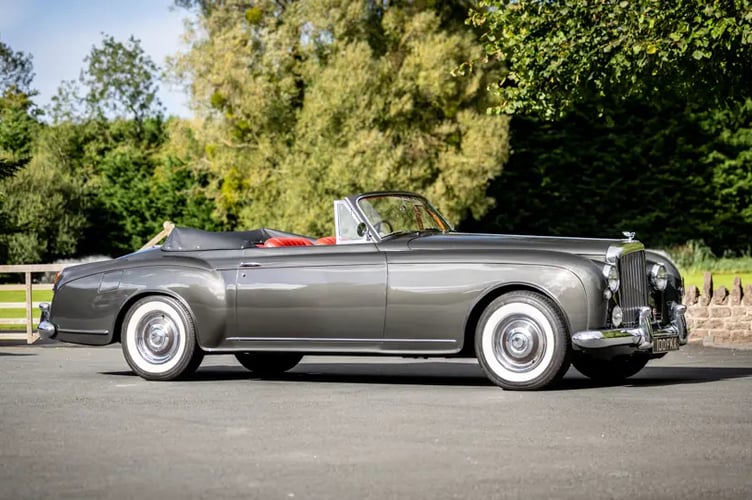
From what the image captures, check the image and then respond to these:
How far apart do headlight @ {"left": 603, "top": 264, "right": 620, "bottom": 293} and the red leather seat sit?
Answer: 2.72m

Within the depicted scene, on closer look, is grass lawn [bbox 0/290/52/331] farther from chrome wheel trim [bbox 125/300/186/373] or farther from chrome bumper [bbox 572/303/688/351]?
chrome bumper [bbox 572/303/688/351]

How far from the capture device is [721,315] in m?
15.3

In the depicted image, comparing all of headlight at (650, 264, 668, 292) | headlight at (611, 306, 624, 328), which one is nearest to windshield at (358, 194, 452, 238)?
headlight at (650, 264, 668, 292)

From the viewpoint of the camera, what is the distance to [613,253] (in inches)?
372

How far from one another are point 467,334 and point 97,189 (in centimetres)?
3502

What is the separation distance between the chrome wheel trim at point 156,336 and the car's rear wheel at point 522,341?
9.36 ft

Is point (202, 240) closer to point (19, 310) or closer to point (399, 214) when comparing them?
point (399, 214)

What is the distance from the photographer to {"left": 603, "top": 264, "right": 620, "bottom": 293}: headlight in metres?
9.28

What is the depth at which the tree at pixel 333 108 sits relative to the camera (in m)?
37.2

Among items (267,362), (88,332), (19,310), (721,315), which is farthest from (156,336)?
(19,310)

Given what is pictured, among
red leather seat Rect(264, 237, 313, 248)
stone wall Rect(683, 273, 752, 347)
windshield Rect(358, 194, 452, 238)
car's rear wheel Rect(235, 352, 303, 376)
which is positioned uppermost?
windshield Rect(358, 194, 452, 238)

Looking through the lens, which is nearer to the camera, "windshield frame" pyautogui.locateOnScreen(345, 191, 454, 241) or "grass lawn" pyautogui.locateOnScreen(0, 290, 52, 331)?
"windshield frame" pyautogui.locateOnScreen(345, 191, 454, 241)

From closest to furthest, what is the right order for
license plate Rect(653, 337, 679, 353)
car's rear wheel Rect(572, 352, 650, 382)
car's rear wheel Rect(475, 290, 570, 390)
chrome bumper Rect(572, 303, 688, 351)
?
1. chrome bumper Rect(572, 303, 688, 351)
2. car's rear wheel Rect(475, 290, 570, 390)
3. license plate Rect(653, 337, 679, 353)
4. car's rear wheel Rect(572, 352, 650, 382)

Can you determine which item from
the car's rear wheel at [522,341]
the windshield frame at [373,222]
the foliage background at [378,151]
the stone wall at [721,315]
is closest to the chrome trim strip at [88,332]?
the windshield frame at [373,222]
